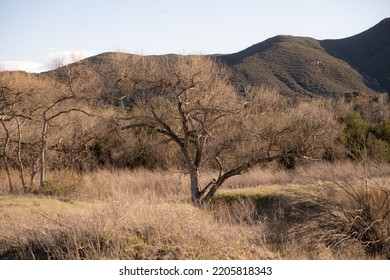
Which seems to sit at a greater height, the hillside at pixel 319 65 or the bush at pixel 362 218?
the hillside at pixel 319 65

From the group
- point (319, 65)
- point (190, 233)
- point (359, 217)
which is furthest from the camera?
point (319, 65)

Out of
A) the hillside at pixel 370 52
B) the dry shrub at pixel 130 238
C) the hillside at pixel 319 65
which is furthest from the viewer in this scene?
the hillside at pixel 370 52

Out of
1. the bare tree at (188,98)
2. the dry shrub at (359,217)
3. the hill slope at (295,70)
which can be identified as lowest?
the dry shrub at (359,217)

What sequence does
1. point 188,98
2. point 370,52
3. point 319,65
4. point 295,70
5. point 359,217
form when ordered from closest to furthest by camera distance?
point 359,217
point 188,98
point 295,70
point 319,65
point 370,52

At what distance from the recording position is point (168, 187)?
23.0m

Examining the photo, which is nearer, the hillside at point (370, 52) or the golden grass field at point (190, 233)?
the golden grass field at point (190, 233)

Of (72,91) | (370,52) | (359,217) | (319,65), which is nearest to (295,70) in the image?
(319,65)

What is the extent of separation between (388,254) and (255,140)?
52.5 feet

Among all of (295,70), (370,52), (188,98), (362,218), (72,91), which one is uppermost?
Answer: (370,52)

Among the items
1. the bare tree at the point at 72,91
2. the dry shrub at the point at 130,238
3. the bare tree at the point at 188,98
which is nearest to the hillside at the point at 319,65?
the bare tree at the point at 72,91

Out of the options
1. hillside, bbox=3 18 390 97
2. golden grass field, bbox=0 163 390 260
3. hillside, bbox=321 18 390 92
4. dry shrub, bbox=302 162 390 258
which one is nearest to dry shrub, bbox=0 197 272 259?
golden grass field, bbox=0 163 390 260

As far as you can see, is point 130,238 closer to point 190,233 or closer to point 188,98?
point 190,233

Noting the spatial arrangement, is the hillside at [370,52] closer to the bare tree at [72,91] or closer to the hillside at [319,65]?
the hillside at [319,65]

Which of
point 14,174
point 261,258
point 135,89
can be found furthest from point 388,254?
point 14,174
